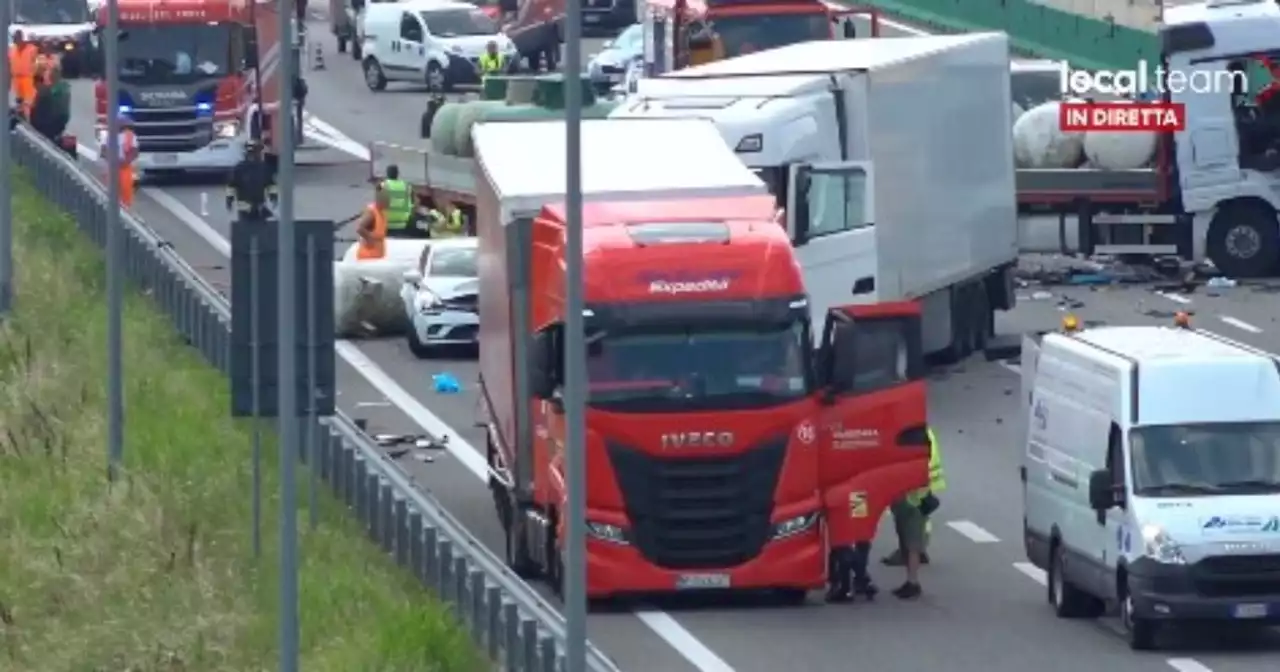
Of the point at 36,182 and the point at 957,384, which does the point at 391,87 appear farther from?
the point at 957,384

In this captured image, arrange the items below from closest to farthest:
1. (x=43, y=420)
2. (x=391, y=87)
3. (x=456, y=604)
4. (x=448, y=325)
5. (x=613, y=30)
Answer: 1. (x=456, y=604)
2. (x=43, y=420)
3. (x=448, y=325)
4. (x=391, y=87)
5. (x=613, y=30)

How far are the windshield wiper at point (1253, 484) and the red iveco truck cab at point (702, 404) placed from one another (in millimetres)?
2746

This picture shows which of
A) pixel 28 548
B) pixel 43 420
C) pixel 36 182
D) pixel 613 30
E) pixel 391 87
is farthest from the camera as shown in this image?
pixel 613 30

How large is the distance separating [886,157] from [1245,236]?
1057cm

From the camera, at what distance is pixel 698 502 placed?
24.3m

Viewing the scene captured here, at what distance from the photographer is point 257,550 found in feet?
81.9

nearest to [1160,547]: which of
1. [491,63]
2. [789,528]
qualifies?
[789,528]

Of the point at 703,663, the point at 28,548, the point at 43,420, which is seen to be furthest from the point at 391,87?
the point at 703,663

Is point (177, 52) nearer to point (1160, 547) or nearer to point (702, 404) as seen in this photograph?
point (702, 404)

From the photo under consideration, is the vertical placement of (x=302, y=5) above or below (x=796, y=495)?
above

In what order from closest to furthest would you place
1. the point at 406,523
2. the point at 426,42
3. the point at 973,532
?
the point at 406,523
the point at 973,532
the point at 426,42

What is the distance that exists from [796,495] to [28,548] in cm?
703

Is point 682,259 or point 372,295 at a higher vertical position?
point 682,259

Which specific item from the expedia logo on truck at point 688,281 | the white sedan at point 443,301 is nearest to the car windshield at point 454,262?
the white sedan at point 443,301
